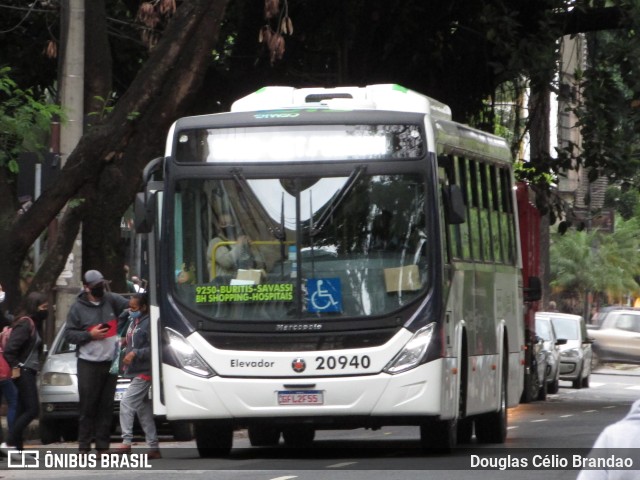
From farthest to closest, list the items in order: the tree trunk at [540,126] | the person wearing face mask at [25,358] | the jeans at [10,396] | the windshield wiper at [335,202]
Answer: the tree trunk at [540,126] < the jeans at [10,396] < the person wearing face mask at [25,358] < the windshield wiper at [335,202]

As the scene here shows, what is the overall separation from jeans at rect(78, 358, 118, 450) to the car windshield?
2021 centimetres

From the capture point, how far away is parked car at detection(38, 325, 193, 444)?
18.4 m

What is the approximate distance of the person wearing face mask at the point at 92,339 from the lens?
14.7 m

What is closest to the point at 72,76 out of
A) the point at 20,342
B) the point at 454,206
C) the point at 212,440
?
the point at 20,342

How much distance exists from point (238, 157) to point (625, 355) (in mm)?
29250

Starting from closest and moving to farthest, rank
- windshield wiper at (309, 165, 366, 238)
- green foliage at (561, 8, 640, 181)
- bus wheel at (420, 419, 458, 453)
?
windshield wiper at (309, 165, 366, 238) < bus wheel at (420, 419, 458, 453) < green foliage at (561, 8, 640, 181)

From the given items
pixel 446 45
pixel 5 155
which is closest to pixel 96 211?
pixel 5 155

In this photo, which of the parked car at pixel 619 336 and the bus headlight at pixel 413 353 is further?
the parked car at pixel 619 336

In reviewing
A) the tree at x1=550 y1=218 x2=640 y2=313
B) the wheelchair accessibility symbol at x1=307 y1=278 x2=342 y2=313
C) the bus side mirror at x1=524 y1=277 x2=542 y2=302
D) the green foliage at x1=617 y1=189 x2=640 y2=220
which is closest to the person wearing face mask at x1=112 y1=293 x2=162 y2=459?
the wheelchair accessibility symbol at x1=307 y1=278 x2=342 y2=313

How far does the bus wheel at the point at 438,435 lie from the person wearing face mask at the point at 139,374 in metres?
2.46

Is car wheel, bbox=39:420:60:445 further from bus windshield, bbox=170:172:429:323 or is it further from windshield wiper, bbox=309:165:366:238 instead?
windshield wiper, bbox=309:165:366:238

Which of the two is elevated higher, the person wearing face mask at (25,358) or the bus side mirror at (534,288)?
the bus side mirror at (534,288)

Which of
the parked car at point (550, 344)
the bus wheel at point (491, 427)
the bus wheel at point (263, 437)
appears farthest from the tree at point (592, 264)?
the bus wheel at point (263, 437)

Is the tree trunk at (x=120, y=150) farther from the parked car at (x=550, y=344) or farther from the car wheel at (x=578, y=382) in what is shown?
the car wheel at (x=578, y=382)
